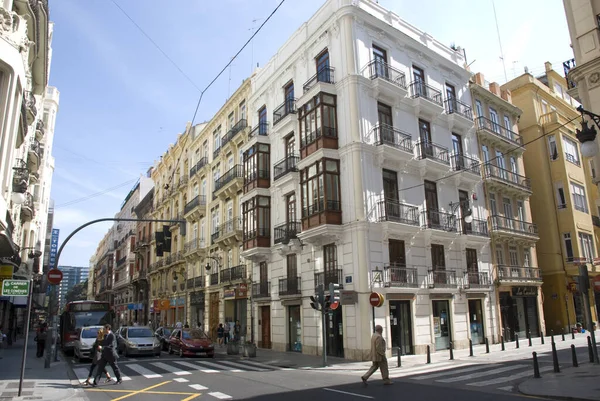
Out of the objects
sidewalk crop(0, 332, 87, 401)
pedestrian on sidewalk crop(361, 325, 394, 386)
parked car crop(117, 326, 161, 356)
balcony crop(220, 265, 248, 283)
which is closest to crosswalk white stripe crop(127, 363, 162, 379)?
sidewalk crop(0, 332, 87, 401)

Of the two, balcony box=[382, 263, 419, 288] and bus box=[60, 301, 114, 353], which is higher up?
balcony box=[382, 263, 419, 288]

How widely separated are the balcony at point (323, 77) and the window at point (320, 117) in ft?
2.83

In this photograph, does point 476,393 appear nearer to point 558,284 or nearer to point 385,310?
point 385,310

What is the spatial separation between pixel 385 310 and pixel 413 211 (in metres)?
5.47

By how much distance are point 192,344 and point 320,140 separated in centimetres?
1184

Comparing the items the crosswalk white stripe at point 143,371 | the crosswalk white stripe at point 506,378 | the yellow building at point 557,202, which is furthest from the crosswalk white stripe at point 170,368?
the yellow building at point 557,202

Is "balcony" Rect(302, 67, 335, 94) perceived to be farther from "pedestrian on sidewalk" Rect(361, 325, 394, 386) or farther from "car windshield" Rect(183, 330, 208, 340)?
"pedestrian on sidewalk" Rect(361, 325, 394, 386)

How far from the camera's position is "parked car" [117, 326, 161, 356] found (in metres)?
21.9

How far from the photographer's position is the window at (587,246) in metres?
31.6

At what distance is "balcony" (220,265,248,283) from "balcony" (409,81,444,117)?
15029mm

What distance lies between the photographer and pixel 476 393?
10922 mm

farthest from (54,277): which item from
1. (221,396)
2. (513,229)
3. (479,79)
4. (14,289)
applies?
(479,79)

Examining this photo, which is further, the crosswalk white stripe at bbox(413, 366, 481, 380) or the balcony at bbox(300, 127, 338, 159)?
the balcony at bbox(300, 127, 338, 159)

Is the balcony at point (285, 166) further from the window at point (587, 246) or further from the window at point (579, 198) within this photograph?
the window at point (587, 246)
